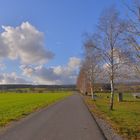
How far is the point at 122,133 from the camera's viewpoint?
14961 mm

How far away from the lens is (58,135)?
13797mm

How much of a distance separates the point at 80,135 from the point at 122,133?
2.13 meters

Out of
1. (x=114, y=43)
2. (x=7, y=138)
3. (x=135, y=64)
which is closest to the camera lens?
(x=7, y=138)

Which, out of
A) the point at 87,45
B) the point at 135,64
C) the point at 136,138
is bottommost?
the point at 136,138

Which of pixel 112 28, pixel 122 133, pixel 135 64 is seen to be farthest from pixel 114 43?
pixel 122 133

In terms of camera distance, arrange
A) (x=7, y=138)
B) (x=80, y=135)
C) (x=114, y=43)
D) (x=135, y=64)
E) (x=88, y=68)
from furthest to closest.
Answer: (x=88, y=68) < (x=114, y=43) < (x=135, y=64) < (x=80, y=135) < (x=7, y=138)

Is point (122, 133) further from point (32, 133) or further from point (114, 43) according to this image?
point (114, 43)

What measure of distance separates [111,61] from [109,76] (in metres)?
2.16

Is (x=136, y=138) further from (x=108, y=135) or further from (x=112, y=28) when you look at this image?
(x=112, y=28)

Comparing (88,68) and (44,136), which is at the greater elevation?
(88,68)

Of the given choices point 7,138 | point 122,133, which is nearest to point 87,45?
point 122,133

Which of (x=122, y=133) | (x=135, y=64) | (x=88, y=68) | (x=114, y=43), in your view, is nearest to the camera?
(x=122, y=133)

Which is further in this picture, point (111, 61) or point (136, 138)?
point (111, 61)

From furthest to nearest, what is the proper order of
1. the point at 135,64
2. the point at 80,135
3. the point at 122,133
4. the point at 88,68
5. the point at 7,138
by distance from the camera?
the point at 88,68
the point at 135,64
the point at 122,133
the point at 80,135
the point at 7,138
